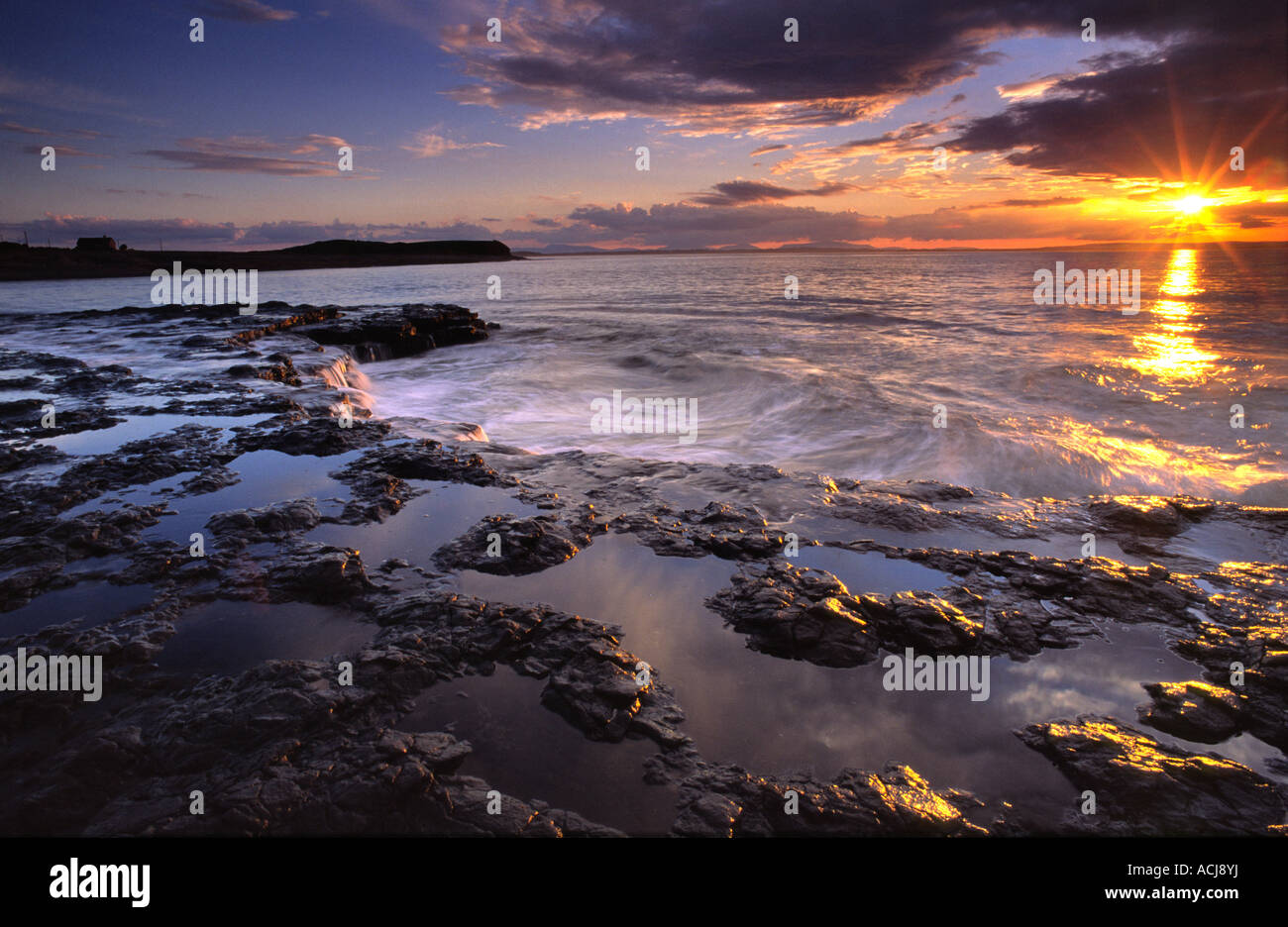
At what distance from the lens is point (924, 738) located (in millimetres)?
3039

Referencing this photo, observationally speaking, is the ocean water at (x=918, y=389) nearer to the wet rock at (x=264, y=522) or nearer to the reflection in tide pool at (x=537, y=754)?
the wet rock at (x=264, y=522)

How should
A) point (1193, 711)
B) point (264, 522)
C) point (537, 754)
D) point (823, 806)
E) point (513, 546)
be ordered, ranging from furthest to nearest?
1. point (264, 522)
2. point (513, 546)
3. point (1193, 711)
4. point (537, 754)
5. point (823, 806)

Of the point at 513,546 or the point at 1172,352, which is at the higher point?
the point at 1172,352

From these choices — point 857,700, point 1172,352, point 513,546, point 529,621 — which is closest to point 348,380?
point 513,546

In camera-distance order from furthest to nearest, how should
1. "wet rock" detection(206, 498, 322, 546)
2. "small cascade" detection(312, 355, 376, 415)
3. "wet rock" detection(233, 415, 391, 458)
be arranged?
"small cascade" detection(312, 355, 376, 415)
"wet rock" detection(233, 415, 391, 458)
"wet rock" detection(206, 498, 322, 546)

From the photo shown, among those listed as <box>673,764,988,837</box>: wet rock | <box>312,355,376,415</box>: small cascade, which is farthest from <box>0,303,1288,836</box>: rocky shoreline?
<box>312,355,376,415</box>: small cascade

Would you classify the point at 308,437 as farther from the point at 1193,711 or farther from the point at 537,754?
the point at 1193,711

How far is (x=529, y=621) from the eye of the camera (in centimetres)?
389

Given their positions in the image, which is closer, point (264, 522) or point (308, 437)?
point (264, 522)

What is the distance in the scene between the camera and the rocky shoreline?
258 centimetres

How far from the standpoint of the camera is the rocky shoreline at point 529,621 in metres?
2.58

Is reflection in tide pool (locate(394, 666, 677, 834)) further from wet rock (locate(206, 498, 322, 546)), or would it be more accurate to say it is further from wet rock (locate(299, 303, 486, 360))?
wet rock (locate(299, 303, 486, 360))

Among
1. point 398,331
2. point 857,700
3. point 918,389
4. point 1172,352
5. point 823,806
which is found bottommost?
point 823,806
